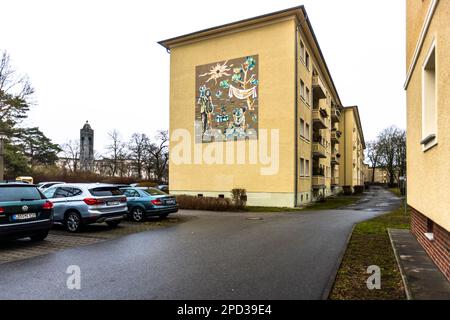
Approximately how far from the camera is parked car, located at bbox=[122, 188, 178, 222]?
13.9 meters

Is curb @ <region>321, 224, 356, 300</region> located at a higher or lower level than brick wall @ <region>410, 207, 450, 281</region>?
lower

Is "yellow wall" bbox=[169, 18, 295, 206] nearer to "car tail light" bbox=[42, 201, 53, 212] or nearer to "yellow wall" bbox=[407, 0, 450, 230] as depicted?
"yellow wall" bbox=[407, 0, 450, 230]

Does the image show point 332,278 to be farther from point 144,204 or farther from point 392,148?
point 392,148

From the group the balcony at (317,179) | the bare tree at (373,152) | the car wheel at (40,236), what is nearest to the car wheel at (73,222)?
the car wheel at (40,236)

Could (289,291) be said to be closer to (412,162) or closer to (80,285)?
(80,285)

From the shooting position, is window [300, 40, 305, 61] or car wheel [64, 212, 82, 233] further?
window [300, 40, 305, 61]

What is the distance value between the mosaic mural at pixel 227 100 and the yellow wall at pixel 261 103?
47 cm

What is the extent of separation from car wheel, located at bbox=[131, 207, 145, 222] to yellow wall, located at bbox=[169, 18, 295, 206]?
10911 millimetres

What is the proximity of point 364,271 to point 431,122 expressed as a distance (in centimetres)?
338

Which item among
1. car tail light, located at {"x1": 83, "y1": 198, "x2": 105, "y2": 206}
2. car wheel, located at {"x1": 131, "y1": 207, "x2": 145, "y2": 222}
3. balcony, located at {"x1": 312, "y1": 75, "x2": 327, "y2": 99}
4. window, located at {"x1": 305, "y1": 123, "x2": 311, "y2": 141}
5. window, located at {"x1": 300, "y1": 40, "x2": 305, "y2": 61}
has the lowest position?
car wheel, located at {"x1": 131, "y1": 207, "x2": 145, "y2": 222}

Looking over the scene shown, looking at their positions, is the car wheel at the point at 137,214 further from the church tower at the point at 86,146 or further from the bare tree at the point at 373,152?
A: the bare tree at the point at 373,152

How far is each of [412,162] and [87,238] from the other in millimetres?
9108

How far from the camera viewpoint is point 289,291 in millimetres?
4914

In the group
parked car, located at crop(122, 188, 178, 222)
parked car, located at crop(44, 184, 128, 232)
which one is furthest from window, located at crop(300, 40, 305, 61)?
parked car, located at crop(44, 184, 128, 232)
